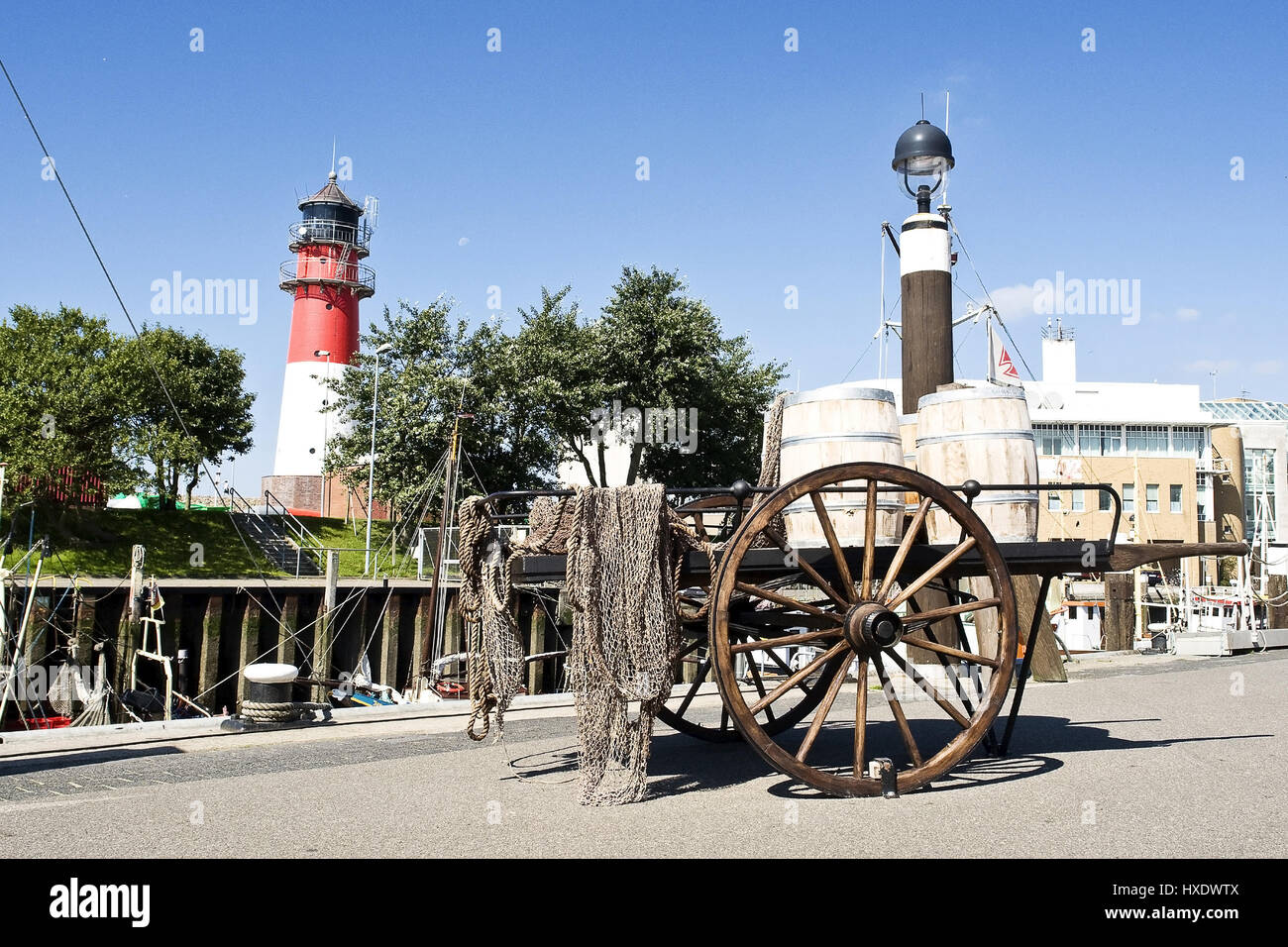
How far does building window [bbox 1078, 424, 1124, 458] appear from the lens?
5275cm

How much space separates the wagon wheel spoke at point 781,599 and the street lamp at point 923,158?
10471mm

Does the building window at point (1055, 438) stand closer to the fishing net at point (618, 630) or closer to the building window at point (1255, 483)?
the building window at point (1255, 483)

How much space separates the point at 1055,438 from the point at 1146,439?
484 cm

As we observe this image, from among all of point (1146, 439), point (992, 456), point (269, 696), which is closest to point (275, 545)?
point (269, 696)

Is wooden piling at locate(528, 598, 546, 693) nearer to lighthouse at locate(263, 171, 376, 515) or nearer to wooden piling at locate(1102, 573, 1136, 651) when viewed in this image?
wooden piling at locate(1102, 573, 1136, 651)

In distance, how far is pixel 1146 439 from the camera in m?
53.5

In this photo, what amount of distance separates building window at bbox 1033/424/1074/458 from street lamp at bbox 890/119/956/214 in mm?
38894

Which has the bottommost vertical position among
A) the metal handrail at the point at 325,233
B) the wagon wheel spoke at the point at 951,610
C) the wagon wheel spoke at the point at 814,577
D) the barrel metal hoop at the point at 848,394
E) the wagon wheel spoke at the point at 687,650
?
the wagon wheel spoke at the point at 687,650

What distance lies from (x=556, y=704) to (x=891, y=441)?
8457 mm

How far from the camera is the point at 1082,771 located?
776 cm

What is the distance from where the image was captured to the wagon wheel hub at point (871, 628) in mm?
6938

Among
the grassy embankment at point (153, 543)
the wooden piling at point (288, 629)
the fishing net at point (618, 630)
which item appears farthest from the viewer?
the grassy embankment at point (153, 543)

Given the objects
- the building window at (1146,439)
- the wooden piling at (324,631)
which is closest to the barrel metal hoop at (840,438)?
the wooden piling at (324,631)
